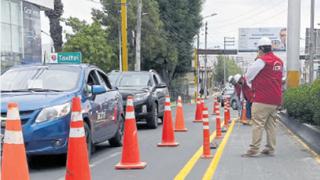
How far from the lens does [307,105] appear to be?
12.9m

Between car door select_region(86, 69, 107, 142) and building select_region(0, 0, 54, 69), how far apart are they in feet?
56.8

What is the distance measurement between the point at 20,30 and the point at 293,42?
15.5 metres

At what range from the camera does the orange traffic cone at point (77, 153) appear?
21.4 ft

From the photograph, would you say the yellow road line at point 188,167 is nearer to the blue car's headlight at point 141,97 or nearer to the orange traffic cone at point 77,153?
the orange traffic cone at point 77,153

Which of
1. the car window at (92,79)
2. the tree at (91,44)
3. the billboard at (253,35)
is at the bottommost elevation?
the car window at (92,79)

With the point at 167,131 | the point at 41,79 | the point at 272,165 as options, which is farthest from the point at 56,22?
the point at 272,165

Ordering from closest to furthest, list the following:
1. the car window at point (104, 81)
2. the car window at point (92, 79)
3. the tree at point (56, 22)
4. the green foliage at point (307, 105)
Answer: the car window at point (92, 79), the green foliage at point (307, 105), the car window at point (104, 81), the tree at point (56, 22)

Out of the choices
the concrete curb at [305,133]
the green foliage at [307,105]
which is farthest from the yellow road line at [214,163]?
the green foliage at [307,105]

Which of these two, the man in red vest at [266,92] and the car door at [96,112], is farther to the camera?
the man in red vest at [266,92]

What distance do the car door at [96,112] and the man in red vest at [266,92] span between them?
2624mm

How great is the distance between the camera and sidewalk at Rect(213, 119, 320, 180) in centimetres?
837

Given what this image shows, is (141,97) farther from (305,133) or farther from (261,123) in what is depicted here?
(261,123)

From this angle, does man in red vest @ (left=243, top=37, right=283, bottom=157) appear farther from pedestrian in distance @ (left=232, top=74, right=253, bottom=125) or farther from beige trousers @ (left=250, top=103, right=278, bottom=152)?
pedestrian in distance @ (left=232, top=74, right=253, bottom=125)

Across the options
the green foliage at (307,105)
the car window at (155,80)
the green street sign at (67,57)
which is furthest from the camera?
the green street sign at (67,57)
